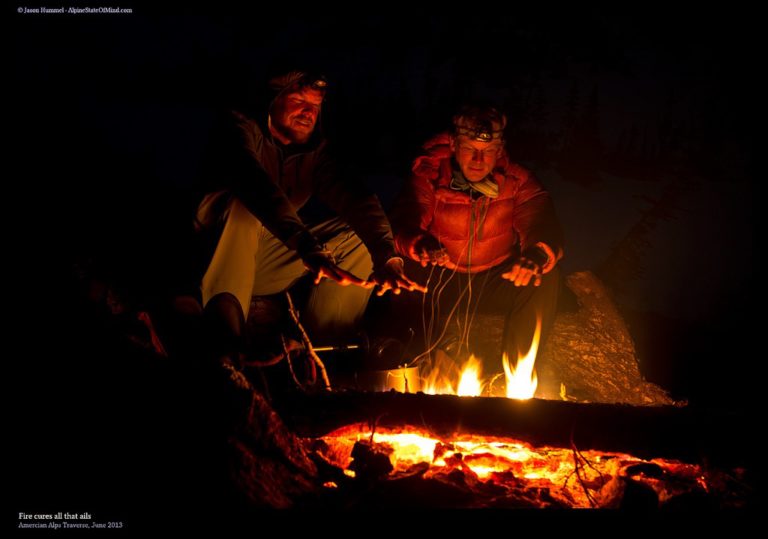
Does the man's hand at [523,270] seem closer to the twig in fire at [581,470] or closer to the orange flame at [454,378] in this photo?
the orange flame at [454,378]

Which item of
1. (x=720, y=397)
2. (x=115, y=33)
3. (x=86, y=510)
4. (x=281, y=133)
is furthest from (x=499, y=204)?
(x=115, y=33)

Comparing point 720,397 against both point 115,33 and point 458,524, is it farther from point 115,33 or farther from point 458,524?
point 115,33

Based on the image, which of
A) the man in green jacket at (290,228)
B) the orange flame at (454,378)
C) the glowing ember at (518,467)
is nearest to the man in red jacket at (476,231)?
the orange flame at (454,378)

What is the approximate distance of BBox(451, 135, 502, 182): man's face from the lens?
13.9ft

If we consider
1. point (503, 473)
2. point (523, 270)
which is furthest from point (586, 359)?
point (503, 473)

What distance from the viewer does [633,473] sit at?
2707 mm

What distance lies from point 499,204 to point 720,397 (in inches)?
119

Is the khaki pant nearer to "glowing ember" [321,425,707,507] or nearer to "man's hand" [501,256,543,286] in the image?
"man's hand" [501,256,543,286]

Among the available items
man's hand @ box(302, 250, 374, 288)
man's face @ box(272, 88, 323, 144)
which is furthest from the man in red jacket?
man's face @ box(272, 88, 323, 144)

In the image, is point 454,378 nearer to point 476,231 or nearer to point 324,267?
point 476,231

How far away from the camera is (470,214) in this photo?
Result: 181 inches

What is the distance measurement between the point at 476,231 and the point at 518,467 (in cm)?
226

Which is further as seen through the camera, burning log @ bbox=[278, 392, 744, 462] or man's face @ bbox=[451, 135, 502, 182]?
man's face @ bbox=[451, 135, 502, 182]

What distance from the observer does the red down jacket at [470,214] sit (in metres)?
4.41
